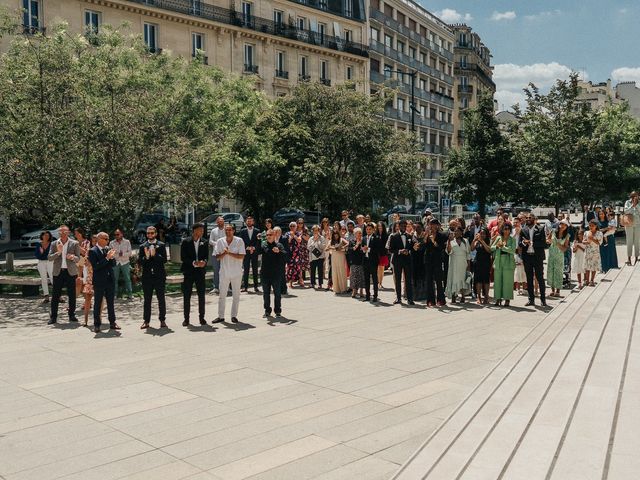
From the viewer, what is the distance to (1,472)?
512cm

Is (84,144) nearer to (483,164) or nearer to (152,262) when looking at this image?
(152,262)

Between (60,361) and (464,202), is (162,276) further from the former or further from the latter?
(464,202)

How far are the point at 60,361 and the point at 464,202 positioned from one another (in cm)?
3194

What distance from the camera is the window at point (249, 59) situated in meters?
46.2

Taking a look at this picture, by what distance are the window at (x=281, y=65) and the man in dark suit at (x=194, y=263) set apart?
1545 inches

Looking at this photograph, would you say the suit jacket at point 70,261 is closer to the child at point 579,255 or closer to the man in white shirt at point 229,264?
the man in white shirt at point 229,264

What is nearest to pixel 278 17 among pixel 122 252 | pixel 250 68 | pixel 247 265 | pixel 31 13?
pixel 250 68

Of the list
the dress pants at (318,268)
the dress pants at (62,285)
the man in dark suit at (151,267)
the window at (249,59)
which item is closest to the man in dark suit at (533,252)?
the dress pants at (318,268)

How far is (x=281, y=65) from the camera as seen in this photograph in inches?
1929

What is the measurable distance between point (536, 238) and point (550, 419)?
7.47 meters

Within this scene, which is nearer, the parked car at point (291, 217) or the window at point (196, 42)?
the parked car at point (291, 217)

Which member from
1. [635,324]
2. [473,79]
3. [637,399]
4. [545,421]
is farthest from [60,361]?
[473,79]

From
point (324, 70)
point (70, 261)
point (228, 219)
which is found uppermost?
point (324, 70)

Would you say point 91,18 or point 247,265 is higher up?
point 91,18
